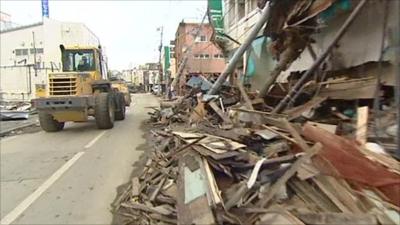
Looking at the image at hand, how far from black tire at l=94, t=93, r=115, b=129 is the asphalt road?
76 centimetres

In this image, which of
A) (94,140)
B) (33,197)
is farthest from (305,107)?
(94,140)

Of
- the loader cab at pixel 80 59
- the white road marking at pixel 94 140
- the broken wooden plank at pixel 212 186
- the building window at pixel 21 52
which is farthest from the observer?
the building window at pixel 21 52

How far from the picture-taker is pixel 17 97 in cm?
4753

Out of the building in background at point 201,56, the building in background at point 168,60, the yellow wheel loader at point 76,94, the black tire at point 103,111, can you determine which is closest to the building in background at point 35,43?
the building in background at point 168,60

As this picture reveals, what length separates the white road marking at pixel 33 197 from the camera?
6.38 metres

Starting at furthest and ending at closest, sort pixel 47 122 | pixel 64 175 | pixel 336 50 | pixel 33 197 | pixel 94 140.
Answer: pixel 47 122
pixel 94 140
pixel 64 175
pixel 336 50
pixel 33 197

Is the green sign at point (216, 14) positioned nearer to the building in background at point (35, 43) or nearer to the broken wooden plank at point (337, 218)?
the broken wooden plank at point (337, 218)

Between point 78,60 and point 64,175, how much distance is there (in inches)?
369

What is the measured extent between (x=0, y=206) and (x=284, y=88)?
6283mm

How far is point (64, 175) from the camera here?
8938 mm

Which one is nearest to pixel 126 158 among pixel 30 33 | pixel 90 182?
pixel 90 182

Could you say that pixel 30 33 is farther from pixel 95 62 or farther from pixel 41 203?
pixel 41 203

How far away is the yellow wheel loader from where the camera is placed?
15.2 metres

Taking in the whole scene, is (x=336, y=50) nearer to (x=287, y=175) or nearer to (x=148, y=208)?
(x=287, y=175)
